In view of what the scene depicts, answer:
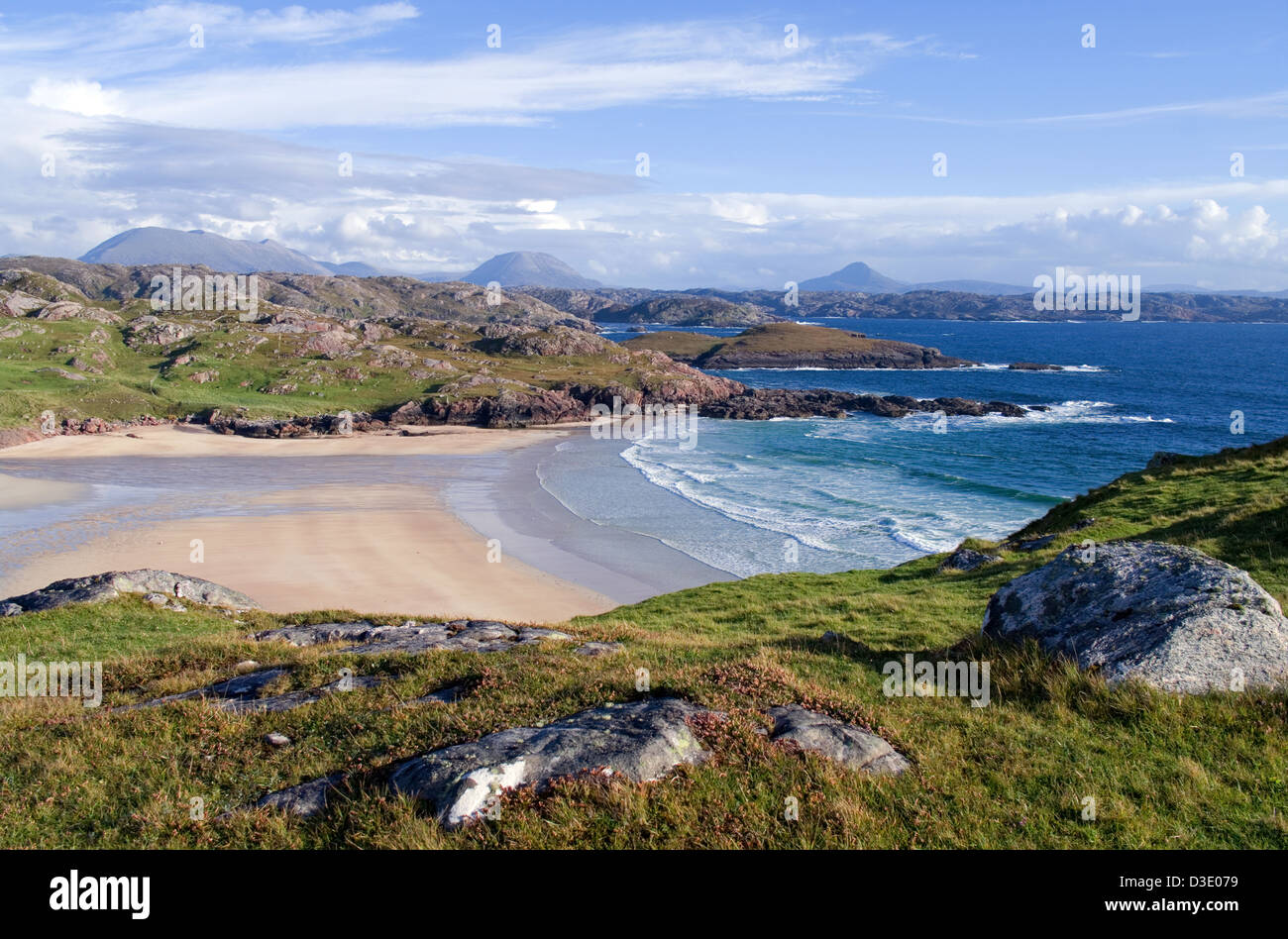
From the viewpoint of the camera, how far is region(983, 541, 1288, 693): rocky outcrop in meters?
10.5

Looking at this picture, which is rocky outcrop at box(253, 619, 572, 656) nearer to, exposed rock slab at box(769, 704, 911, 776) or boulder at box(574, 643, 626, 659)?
boulder at box(574, 643, 626, 659)

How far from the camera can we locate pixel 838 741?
9359 millimetres

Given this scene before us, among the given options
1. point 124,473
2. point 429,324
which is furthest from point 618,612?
point 429,324

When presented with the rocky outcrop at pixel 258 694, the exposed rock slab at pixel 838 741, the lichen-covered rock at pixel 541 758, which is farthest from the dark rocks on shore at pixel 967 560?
the rocky outcrop at pixel 258 694

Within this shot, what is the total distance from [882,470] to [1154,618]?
59293mm

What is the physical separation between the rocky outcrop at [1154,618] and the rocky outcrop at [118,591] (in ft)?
76.6

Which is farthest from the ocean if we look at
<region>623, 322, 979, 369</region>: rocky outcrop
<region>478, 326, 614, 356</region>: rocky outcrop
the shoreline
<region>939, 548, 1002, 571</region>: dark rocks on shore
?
<region>478, 326, 614, 356</region>: rocky outcrop

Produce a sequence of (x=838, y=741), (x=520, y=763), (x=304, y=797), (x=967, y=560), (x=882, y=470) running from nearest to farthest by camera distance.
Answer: (x=520, y=763) → (x=304, y=797) → (x=838, y=741) → (x=967, y=560) → (x=882, y=470)

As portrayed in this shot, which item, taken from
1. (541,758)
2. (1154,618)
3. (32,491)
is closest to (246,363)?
(32,491)

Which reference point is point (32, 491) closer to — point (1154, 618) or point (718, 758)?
point (718, 758)

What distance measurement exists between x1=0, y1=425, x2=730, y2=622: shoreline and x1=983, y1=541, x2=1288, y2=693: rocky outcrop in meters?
21.1

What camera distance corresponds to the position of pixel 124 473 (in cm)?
6325
